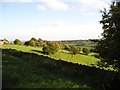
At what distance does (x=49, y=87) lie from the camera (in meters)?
14.9

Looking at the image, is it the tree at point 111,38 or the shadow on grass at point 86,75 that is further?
the tree at point 111,38

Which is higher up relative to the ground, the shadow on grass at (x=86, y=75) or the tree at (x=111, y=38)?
the tree at (x=111, y=38)

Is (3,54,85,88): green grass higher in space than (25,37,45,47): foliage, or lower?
lower

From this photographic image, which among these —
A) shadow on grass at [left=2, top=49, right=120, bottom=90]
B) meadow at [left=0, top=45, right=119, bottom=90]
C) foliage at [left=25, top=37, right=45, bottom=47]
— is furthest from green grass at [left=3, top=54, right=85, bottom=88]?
foliage at [left=25, top=37, right=45, bottom=47]

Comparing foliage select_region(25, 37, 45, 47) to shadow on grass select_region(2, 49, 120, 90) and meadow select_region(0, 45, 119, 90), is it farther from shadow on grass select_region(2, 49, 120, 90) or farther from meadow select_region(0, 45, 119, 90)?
shadow on grass select_region(2, 49, 120, 90)

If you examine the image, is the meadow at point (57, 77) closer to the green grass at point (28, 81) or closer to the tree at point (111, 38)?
the green grass at point (28, 81)

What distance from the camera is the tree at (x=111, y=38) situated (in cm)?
2367

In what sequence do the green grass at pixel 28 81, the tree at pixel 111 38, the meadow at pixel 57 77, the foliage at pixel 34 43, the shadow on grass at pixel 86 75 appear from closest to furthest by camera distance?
1. the green grass at pixel 28 81
2. the meadow at pixel 57 77
3. the shadow on grass at pixel 86 75
4. the tree at pixel 111 38
5. the foliage at pixel 34 43

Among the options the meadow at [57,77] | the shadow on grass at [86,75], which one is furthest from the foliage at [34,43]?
the shadow on grass at [86,75]

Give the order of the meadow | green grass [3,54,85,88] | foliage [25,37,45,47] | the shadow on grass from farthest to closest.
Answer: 1. foliage [25,37,45,47]
2. the shadow on grass
3. the meadow
4. green grass [3,54,85,88]

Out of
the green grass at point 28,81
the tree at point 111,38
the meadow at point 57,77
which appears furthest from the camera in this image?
the tree at point 111,38

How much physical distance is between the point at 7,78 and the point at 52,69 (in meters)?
7.23

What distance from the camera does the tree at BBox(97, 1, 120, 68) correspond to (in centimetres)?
2367

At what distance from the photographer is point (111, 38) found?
968 inches
